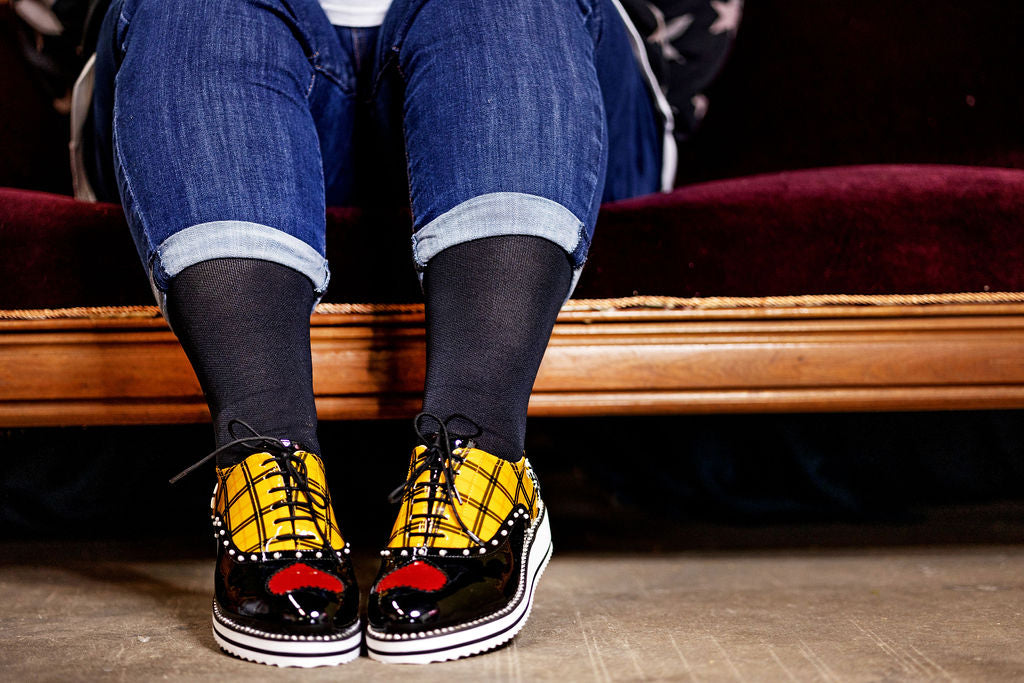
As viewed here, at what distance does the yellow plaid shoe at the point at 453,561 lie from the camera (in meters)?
0.47

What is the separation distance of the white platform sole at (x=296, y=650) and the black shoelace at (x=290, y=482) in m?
0.06

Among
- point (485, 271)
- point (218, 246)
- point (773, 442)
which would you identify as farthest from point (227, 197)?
point (773, 442)

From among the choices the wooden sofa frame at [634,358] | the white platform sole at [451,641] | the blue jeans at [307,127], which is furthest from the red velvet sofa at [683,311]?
the white platform sole at [451,641]

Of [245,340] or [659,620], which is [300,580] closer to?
[245,340]

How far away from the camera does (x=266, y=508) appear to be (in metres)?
0.50

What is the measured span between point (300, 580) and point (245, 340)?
158mm

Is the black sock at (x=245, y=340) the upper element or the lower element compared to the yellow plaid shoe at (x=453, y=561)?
upper

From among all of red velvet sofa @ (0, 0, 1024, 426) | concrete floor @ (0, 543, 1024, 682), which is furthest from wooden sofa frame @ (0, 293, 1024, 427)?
concrete floor @ (0, 543, 1024, 682)

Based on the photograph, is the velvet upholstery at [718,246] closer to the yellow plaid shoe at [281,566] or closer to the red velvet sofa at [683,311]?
the red velvet sofa at [683,311]

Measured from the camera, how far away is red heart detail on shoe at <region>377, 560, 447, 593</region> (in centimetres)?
47

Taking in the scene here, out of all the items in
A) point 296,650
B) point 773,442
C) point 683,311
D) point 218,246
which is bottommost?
point 773,442

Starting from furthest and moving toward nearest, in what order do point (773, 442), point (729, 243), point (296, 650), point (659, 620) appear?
1. point (773, 442)
2. point (729, 243)
3. point (659, 620)
4. point (296, 650)

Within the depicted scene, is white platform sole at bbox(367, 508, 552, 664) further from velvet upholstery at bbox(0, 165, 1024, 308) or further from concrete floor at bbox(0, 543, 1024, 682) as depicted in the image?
velvet upholstery at bbox(0, 165, 1024, 308)

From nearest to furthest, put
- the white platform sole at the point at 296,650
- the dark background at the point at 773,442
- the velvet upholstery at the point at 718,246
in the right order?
the white platform sole at the point at 296,650 < the velvet upholstery at the point at 718,246 < the dark background at the point at 773,442
